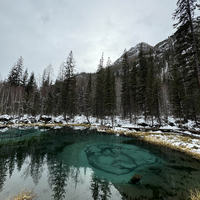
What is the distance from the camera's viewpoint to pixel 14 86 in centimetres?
3538

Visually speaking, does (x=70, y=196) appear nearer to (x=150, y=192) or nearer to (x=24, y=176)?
(x=24, y=176)

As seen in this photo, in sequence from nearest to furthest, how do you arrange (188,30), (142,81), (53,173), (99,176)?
(53,173) < (99,176) < (188,30) < (142,81)

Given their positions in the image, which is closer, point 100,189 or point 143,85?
point 100,189

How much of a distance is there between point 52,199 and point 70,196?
710 millimetres

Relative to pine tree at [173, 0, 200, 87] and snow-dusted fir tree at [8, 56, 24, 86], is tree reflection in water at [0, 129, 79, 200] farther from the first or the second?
snow-dusted fir tree at [8, 56, 24, 86]

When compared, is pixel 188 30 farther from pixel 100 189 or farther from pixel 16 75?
pixel 16 75

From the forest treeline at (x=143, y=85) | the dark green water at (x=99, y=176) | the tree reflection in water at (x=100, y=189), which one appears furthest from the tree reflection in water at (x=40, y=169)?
the forest treeline at (x=143, y=85)

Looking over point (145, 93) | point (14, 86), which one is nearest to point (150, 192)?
point (145, 93)

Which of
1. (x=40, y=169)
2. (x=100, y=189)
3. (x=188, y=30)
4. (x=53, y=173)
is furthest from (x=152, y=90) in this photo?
(x=40, y=169)

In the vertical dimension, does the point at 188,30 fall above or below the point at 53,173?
above

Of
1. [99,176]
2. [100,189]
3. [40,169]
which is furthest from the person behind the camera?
[40,169]

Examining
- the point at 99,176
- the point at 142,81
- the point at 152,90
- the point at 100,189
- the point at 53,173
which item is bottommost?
the point at 99,176

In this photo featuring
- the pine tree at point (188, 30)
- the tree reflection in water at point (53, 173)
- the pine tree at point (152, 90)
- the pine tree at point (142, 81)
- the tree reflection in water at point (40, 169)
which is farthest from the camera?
the pine tree at point (142, 81)

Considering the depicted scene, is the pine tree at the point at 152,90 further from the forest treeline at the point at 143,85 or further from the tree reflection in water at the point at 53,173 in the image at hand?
the tree reflection in water at the point at 53,173
